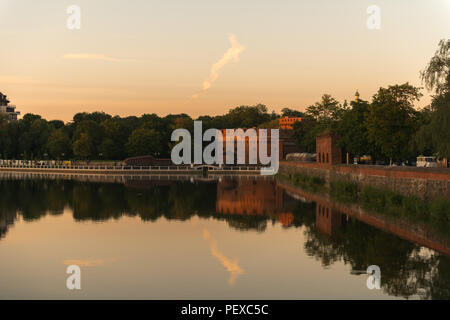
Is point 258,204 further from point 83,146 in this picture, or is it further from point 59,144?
point 59,144

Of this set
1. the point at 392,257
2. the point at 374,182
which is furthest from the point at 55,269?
the point at 374,182

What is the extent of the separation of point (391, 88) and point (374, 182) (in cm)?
1383

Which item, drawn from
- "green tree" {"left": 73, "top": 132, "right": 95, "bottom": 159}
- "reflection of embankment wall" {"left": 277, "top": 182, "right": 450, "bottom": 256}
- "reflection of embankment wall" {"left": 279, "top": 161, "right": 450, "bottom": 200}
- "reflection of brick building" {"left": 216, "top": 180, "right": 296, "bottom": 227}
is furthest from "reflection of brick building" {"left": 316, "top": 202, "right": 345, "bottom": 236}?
"green tree" {"left": 73, "top": 132, "right": 95, "bottom": 159}

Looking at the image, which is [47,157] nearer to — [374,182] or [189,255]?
[374,182]

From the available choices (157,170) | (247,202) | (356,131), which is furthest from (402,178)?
(157,170)

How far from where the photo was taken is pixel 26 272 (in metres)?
18.1

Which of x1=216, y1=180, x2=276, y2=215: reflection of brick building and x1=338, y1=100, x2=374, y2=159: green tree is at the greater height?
x1=338, y1=100, x2=374, y2=159: green tree

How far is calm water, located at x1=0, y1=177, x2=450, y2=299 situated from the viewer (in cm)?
1586

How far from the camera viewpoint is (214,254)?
21.4 m

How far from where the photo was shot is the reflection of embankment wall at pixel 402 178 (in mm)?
27578

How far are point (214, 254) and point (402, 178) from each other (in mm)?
15991

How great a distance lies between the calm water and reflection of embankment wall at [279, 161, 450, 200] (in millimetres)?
2951

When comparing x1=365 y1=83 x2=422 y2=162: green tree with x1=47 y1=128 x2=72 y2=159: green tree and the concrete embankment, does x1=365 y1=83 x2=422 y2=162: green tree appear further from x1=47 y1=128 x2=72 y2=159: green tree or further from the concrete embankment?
x1=47 y1=128 x2=72 y2=159: green tree

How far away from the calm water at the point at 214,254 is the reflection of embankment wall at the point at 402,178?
295cm
